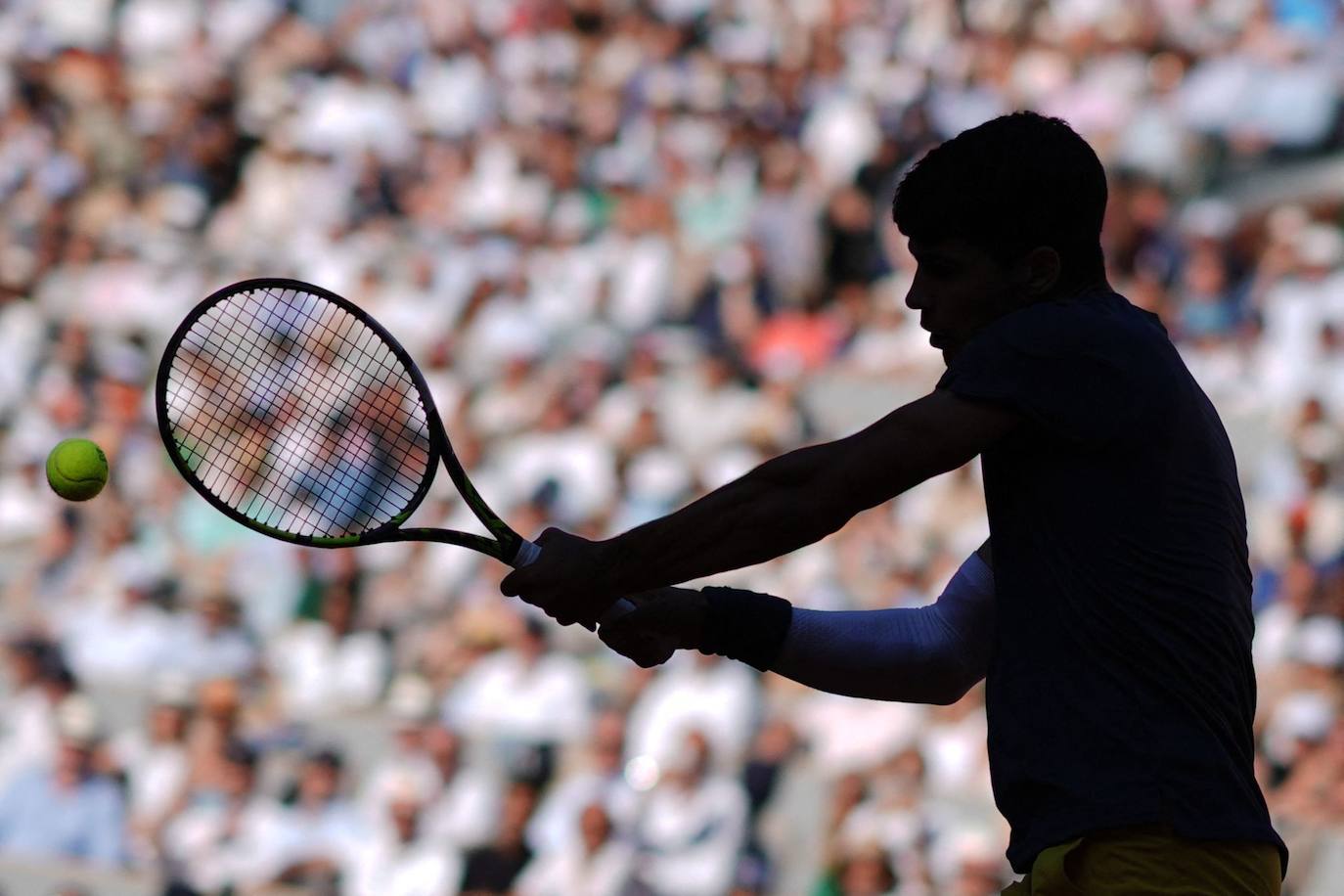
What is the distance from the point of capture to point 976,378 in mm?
3018

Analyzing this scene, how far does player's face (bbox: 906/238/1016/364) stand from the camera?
3188 millimetres

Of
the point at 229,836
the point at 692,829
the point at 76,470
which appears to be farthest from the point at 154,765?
the point at 76,470

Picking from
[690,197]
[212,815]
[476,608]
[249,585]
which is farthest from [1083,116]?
[212,815]

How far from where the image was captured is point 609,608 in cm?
348

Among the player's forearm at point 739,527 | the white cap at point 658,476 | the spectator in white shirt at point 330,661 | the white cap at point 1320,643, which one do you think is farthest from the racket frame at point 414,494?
the white cap at point 658,476

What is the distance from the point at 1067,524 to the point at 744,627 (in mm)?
725

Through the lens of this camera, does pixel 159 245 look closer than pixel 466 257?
No

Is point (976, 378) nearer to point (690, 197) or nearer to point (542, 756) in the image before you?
point (542, 756)

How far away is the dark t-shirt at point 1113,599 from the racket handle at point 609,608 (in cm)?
74

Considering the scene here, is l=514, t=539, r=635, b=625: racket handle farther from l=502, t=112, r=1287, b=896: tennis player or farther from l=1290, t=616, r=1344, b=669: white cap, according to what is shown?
l=1290, t=616, r=1344, b=669: white cap

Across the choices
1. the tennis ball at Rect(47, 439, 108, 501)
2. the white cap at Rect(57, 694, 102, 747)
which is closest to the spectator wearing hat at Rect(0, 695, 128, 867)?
the white cap at Rect(57, 694, 102, 747)

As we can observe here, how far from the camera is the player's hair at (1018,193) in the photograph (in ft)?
10.3

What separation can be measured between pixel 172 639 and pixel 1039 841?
8294 mm

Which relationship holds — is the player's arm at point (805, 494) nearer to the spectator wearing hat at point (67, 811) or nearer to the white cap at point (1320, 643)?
the white cap at point (1320, 643)
